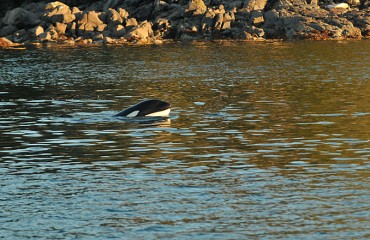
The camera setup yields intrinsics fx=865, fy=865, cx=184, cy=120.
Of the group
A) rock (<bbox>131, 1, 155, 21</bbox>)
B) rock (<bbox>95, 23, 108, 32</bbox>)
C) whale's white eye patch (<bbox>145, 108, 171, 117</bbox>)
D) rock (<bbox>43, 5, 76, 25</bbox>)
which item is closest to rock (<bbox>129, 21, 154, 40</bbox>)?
rock (<bbox>95, 23, 108, 32</bbox>)

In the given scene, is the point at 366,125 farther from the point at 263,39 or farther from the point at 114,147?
the point at 263,39

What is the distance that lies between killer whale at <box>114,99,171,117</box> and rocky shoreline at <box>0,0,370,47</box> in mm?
57415

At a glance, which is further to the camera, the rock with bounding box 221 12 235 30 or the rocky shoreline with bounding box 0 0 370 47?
the rock with bounding box 221 12 235 30

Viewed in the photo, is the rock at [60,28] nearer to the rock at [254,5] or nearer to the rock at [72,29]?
the rock at [72,29]

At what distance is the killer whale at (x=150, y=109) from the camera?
99.9 feet

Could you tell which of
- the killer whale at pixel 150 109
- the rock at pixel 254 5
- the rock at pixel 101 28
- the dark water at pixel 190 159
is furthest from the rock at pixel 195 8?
the killer whale at pixel 150 109

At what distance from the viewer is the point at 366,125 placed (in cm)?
2845

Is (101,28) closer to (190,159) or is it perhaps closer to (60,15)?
(60,15)

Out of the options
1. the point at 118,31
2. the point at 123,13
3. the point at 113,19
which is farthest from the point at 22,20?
the point at 118,31

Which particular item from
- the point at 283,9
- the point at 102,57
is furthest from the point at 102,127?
the point at 283,9

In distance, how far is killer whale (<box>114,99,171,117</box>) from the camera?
1199 inches

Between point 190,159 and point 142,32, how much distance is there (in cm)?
6875

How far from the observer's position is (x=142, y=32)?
90.2 meters

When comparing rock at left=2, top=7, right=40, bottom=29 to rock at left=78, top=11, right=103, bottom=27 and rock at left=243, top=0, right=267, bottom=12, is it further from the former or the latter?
rock at left=243, top=0, right=267, bottom=12
